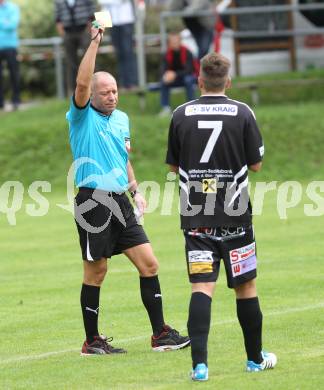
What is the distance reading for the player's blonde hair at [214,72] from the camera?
7.98 m

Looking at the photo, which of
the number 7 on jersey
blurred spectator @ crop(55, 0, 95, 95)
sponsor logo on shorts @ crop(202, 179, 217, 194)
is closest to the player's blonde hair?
the number 7 on jersey

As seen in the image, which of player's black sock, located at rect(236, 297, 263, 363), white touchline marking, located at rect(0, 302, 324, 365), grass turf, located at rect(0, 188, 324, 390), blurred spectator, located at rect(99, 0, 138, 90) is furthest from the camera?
blurred spectator, located at rect(99, 0, 138, 90)

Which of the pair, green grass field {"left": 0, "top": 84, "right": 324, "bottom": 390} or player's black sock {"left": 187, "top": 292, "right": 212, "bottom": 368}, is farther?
green grass field {"left": 0, "top": 84, "right": 324, "bottom": 390}

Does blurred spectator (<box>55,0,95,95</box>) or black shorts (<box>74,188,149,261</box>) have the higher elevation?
black shorts (<box>74,188,149,261</box>)

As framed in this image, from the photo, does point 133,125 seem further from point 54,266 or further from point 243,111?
point 243,111

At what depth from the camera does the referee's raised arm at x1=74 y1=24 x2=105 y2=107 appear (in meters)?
8.63

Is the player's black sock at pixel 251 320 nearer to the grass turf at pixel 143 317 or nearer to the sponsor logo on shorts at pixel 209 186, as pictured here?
the grass turf at pixel 143 317

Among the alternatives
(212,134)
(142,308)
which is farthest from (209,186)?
(142,308)

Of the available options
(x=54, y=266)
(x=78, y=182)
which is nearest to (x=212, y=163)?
(x=78, y=182)

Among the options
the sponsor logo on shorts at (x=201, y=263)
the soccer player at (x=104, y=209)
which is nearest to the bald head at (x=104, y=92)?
the soccer player at (x=104, y=209)

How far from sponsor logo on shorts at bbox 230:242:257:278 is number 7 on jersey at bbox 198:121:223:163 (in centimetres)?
66

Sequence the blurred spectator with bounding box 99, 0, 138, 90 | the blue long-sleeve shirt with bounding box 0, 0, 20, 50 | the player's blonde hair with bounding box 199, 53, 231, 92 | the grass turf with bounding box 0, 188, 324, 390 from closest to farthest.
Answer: the player's blonde hair with bounding box 199, 53, 231, 92, the grass turf with bounding box 0, 188, 324, 390, the blurred spectator with bounding box 99, 0, 138, 90, the blue long-sleeve shirt with bounding box 0, 0, 20, 50

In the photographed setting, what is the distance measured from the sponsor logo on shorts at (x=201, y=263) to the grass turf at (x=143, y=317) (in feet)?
2.48

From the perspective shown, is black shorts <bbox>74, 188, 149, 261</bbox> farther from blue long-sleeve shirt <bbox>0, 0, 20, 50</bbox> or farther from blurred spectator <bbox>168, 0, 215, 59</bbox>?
blue long-sleeve shirt <bbox>0, 0, 20, 50</bbox>
